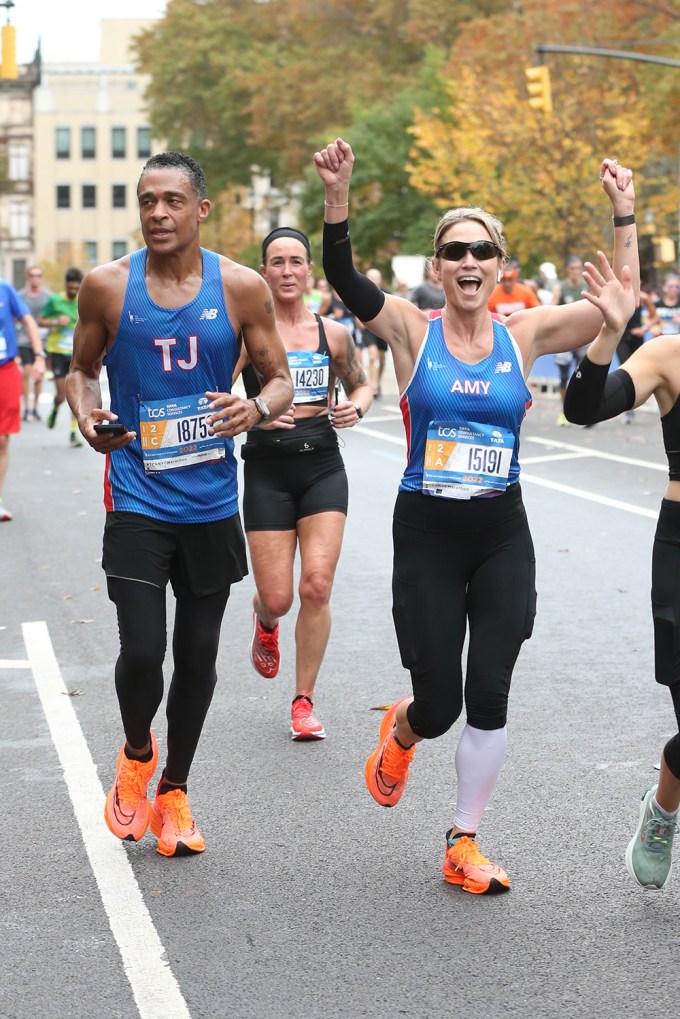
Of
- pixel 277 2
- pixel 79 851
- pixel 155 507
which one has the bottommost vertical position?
pixel 79 851

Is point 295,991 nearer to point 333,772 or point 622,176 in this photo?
point 333,772

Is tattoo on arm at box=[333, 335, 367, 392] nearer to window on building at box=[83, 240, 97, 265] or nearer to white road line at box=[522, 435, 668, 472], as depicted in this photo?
white road line at box=[522, 435, 668, 472]

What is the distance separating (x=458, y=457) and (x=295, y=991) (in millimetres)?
1574

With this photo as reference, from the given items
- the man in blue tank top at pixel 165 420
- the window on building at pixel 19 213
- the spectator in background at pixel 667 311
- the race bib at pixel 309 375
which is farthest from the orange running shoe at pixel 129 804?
the window on building at pixel 19 213

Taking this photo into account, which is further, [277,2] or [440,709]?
[277,2]

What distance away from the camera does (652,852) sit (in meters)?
4.64

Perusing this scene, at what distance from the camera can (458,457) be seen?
15.8 feet

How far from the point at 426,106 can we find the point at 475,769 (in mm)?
48571

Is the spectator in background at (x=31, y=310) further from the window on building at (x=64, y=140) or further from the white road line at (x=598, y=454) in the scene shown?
the window on building at (x=64, y=140)

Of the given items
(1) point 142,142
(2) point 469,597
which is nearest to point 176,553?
(2) point 469,597

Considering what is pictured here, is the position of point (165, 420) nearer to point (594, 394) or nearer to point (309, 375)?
point (594, 394)

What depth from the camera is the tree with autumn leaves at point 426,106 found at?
126ft

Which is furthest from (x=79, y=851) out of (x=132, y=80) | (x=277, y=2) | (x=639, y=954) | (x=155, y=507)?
(x=132, y=80)

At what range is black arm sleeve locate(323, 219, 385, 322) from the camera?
4953 millimetres
